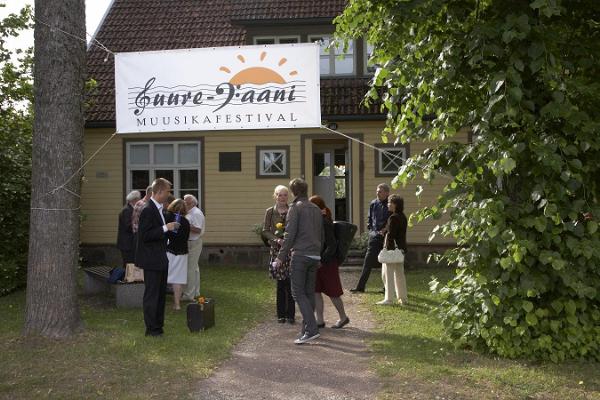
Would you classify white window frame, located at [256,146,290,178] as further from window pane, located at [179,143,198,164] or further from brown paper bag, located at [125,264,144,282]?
brown paper bag, located at [125,264,144,282]

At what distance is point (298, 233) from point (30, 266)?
307 centimetres

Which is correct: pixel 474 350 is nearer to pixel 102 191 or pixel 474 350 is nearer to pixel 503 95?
pixel 503 95

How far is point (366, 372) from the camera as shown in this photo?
6598mm

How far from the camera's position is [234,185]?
16844 millimetres

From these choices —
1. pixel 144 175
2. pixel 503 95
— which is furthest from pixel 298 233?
pixel 144 175

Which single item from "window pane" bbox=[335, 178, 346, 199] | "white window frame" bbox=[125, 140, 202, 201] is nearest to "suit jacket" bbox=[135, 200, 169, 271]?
"white window frame" bbox=[125, 140, 202, 201]

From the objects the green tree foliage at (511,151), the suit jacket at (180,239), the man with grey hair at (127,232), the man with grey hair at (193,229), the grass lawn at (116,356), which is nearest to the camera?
the grass lawn at (116,356)

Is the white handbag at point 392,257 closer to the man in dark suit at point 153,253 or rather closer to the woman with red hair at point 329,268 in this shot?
the woman with red hair at point 329,268

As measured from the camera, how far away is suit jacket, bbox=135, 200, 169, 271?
7883 millimetres

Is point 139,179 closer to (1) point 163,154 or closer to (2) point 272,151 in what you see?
(1) point 163,154

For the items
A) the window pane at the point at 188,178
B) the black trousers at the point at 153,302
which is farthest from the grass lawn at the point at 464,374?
the window pane at the point at 188,178

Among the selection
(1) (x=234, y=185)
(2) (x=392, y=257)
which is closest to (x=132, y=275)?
(2) (x=392, y=257)

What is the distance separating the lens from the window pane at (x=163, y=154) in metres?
17.2

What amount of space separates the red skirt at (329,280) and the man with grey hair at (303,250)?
24.3 inches
